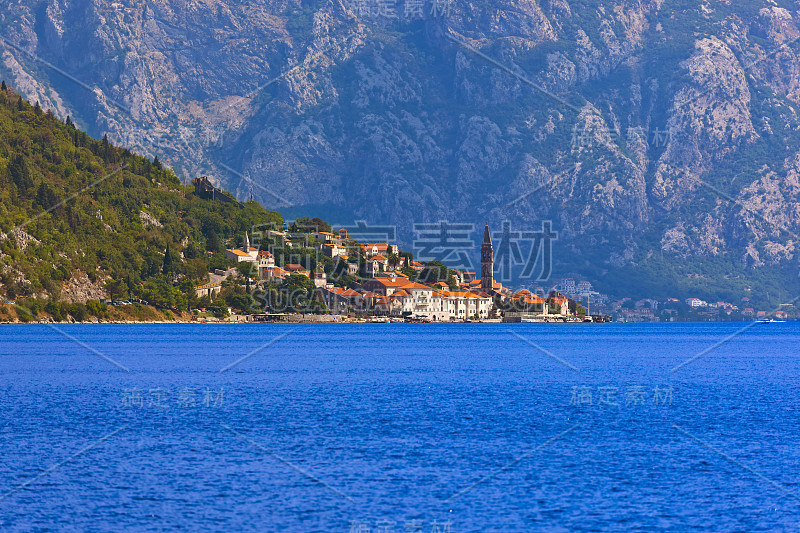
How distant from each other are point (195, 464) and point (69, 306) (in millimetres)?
116661

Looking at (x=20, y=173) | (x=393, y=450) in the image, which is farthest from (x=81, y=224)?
(x=393, y=450)

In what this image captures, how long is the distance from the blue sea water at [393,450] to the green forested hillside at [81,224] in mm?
82567

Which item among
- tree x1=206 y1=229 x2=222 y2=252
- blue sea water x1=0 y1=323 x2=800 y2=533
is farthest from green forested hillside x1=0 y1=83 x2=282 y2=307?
blue sea water x1=0 y1=323 x2=800 y2=533

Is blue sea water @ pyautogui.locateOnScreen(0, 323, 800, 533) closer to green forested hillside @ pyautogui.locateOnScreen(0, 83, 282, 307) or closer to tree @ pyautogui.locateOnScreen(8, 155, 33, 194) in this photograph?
green forested hillside @ pyautogui.locateOnScreen(0, 83, 282, 307)

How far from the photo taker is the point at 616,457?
33.5 meters

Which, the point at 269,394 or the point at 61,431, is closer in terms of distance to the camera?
the point at 61,431

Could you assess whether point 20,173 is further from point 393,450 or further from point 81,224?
point 393,450

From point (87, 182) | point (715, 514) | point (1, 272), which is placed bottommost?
point (715, 514)

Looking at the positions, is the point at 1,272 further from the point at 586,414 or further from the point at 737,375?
the point at 586,414

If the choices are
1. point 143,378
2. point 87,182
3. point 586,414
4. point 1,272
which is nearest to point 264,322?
point 87,182

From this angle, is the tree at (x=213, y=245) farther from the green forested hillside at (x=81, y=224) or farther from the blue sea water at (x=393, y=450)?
the blue sea water at (x=393, y=450)

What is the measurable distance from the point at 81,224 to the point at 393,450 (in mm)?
140910

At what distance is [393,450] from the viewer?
1357 inches

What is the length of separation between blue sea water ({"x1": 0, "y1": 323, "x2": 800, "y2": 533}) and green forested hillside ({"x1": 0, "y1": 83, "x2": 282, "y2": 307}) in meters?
82.6
